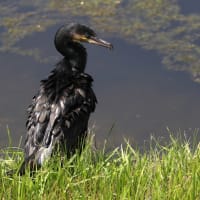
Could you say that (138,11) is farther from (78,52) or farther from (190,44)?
(78,52)

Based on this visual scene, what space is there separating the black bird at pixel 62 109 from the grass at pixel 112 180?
0.30m

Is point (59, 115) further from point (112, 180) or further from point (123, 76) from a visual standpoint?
point (123, 76)

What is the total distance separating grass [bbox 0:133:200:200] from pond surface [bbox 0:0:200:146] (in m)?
1.71

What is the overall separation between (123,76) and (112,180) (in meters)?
3.26

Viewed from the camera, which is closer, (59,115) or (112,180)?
(112,180)

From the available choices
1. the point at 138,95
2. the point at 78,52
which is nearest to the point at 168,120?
the point at 138,95

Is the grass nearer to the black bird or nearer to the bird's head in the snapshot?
the black bird

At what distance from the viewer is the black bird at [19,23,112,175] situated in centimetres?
516

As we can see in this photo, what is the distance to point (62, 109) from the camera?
17.4 feet

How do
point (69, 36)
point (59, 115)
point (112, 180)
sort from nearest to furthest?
point (112, 180), point (59, 115), point (69, 36)

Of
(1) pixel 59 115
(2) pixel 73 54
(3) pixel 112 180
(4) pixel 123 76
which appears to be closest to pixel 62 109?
(1) pixel 59 115

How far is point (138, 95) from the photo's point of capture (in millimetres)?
7418

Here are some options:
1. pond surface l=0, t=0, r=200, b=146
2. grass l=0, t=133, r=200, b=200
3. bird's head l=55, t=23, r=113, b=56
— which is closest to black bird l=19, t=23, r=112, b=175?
bird's head l=55, t=23, r=113, b=56

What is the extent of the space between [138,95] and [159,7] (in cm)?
200
